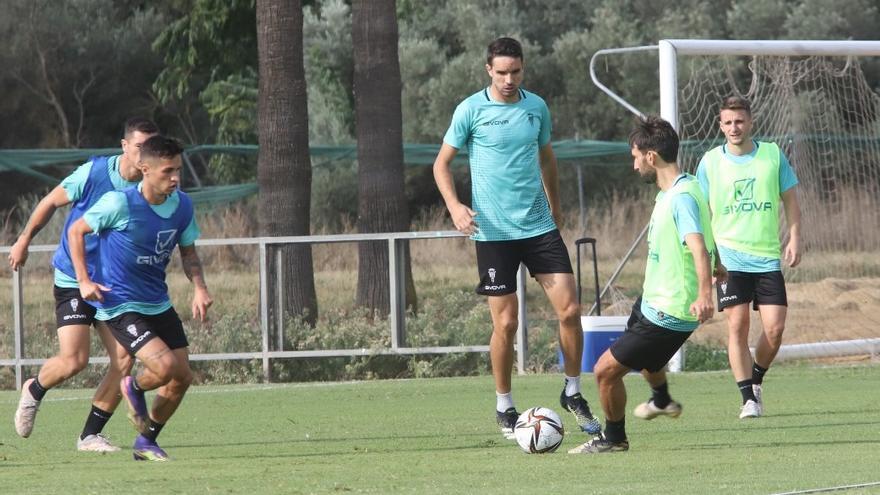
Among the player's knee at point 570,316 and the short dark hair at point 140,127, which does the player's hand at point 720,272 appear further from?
the short dark hair at point 140,127

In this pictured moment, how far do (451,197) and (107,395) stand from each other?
2.40 m

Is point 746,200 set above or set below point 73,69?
below

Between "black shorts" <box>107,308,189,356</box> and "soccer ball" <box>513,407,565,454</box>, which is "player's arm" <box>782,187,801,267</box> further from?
"black shorts" <box>107,308,189,356</box>

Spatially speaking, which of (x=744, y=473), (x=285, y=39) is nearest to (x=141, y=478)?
(x=744, y=473)

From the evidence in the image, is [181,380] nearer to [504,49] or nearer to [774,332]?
[504,49]

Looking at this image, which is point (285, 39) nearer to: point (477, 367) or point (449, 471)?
point (477, 367)

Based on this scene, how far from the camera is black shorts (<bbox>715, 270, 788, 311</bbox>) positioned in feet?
34.7

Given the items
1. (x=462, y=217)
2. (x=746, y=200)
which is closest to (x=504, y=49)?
(x=462, y=217)

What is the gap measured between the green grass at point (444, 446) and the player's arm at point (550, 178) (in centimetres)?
135

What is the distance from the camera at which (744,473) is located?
7.29 metres

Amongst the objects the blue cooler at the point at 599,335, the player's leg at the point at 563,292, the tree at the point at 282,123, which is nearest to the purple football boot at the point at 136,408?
the player's leg at the point at 563,292

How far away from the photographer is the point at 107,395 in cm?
965

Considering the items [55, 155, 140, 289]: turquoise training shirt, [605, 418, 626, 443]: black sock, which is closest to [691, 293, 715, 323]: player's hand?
[605, 418, 626, 443]: black sock

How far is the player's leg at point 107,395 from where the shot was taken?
959 cm
